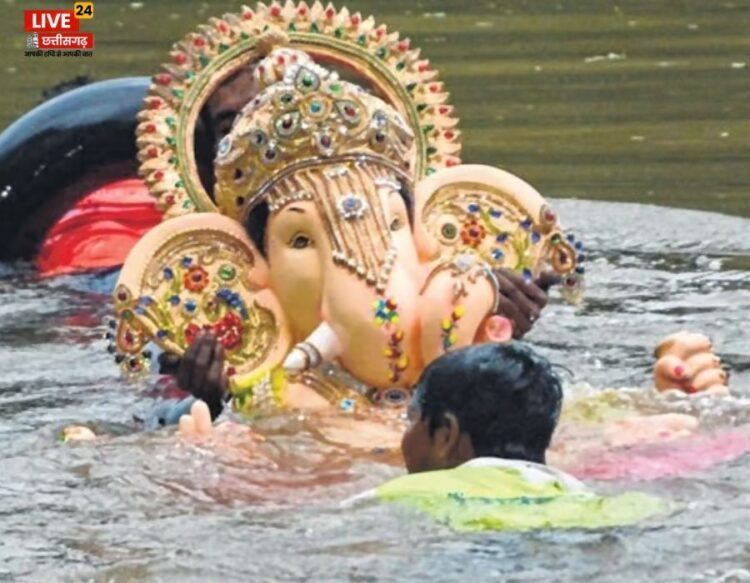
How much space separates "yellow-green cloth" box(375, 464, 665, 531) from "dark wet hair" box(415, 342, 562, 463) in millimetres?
100

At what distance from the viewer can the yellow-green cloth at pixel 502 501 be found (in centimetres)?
609

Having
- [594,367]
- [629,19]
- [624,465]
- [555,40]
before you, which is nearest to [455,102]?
[555,40]

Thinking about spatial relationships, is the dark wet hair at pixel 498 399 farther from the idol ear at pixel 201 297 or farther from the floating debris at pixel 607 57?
the floating debris at pixel 607 57

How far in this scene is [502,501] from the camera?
6.13 meters

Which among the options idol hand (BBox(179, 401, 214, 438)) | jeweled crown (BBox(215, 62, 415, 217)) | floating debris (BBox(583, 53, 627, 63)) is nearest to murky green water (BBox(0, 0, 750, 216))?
floating debris (BBox(583, 53, 627, 63))

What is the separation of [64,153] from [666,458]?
453 centimetres

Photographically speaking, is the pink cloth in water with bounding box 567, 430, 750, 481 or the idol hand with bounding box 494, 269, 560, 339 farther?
the idol hand with bounding box 494, 269, 560, 339

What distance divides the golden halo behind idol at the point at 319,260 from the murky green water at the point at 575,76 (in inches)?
184

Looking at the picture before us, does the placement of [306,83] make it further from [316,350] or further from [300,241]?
[316,350]

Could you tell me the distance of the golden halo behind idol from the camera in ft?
25.1

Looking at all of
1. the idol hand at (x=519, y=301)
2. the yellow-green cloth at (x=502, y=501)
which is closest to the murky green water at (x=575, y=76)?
the idol hand at (x=519, y=301)

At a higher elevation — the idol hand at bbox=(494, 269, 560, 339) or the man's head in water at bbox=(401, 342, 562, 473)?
the idol hand at bbox=(494, 269, 560, 339)

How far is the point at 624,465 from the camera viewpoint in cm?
708

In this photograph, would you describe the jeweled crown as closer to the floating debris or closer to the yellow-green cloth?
the yellow-green cloth
